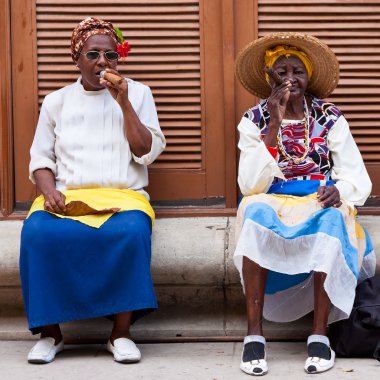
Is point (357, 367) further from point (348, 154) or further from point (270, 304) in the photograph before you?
point (348, 154)

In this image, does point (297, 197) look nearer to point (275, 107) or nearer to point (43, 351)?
point (275, 107)

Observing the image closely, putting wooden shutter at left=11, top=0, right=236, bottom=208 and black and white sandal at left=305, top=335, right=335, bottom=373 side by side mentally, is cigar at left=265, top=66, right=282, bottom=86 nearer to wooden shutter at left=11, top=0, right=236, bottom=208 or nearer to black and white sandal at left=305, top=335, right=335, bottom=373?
wooden shutter at left=11, top=0, right=236, bottom=208

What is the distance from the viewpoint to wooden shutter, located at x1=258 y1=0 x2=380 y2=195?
18.3ft

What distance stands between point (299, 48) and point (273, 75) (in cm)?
31

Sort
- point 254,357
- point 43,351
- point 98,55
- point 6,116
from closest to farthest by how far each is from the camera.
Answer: point 254,357 < point 43,351 < point 98,55 < point 6,116

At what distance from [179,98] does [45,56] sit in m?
0.79

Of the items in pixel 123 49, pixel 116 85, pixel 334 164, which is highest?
pixel 123 49

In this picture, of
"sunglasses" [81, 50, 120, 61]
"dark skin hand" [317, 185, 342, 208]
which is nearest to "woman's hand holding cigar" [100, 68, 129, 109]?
"sunglasses" [81, 50, 120, 61]

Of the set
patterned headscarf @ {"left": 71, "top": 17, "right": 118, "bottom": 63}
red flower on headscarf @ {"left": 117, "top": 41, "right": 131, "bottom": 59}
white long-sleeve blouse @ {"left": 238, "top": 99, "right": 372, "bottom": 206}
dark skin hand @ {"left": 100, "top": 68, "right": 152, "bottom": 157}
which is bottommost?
white long-sleeve blouse @ {"left": 238, "top": 99, "right": 372, "bottom": 206}

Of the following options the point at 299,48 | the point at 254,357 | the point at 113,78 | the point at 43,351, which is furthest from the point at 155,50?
the point at 254,357

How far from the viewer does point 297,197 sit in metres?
4.93

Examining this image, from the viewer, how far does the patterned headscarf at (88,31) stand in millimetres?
5203

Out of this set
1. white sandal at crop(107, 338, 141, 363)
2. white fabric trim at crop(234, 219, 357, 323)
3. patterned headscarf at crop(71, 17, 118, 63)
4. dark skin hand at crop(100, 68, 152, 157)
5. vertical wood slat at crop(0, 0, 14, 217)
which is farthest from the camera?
vertical wood slat at crop(0, 0, 14, 217)

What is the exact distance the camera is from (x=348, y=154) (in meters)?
5.13
